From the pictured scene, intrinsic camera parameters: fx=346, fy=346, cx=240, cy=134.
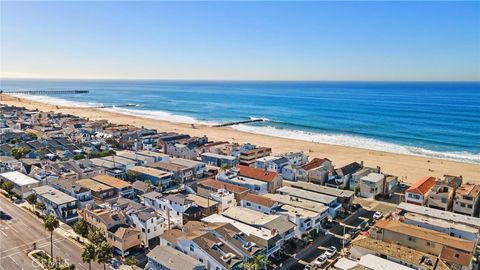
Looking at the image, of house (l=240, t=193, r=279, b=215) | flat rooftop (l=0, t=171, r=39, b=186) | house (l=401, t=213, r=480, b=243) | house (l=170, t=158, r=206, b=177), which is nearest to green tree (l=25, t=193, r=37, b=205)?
flat rooftop (l=0, t=171, r=39, b=186)

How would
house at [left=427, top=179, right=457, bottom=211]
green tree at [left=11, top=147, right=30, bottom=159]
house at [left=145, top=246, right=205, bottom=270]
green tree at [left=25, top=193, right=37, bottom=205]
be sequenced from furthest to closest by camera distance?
green tree at [left=11, top=147, right=30, bottom=159], house at [left=427, top=179, right=457, bottom=211], green tree at [left=25, top=193, right=37, bottom=205], house at [left=145, top=246, right=205, bottom=270]

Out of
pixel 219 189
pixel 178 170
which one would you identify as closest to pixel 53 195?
pixel 178 170

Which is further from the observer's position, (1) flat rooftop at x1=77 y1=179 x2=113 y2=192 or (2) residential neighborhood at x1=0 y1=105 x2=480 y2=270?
(1) flat rooftop at x1=77 y1=179 x2=113 y2=192

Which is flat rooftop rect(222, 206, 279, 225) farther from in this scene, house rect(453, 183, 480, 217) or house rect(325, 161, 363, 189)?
house rect(453, 183, 480, 217)

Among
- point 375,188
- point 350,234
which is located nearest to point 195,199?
point 350,234

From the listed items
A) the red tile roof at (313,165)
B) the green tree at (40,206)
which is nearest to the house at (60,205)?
the green tree at (40,206)
